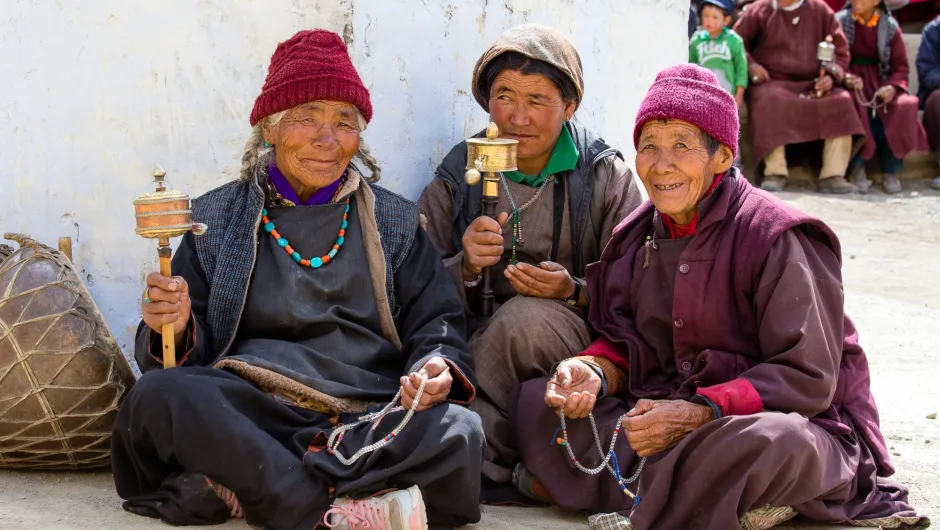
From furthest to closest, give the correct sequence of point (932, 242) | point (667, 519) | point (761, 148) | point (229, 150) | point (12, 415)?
point (761, 148) < point (932, 242) < point (229, 150) < point (12, 415) < point (667, 519)

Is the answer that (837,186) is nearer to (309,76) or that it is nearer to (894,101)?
(894,101)

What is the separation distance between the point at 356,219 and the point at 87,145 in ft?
3.59

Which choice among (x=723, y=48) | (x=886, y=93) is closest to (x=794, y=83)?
(x=723, y=48)

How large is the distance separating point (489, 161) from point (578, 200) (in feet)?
1.64

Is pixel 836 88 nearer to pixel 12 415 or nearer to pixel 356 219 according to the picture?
pixel 356 219

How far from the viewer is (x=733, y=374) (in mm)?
3588

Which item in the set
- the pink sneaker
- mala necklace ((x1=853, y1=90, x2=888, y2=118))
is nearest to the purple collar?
the pink sneaker

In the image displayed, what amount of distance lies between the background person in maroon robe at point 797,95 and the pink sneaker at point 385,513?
8.14 meters

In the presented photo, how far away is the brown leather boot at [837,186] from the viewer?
434 inches

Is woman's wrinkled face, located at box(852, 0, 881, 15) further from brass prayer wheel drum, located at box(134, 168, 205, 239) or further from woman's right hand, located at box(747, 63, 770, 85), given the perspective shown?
brass prayer wheel drum, located at box(134, 168, 205, 239)

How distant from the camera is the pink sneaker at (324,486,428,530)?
11.0 feet

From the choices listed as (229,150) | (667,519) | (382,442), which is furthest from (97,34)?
(667,519)

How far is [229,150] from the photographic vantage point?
4.41 meters

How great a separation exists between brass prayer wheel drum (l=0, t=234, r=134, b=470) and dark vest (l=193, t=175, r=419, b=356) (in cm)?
46
